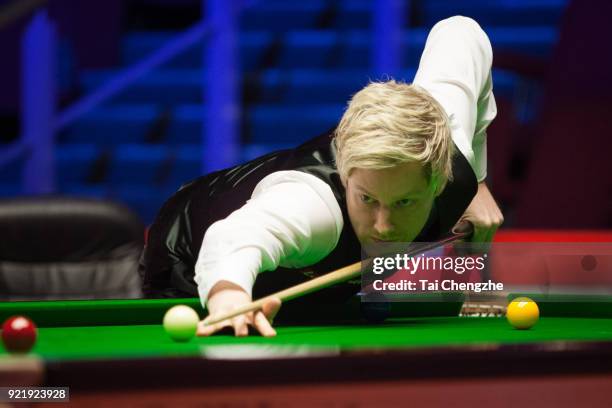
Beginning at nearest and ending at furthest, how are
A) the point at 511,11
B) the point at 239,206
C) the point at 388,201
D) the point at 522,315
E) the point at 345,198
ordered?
1. the point at 522,315
2. the point at 388,201
3. the point at 345,198
4. the point at 239,206
5. the point at 511,11

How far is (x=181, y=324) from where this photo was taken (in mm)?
Result: 1677

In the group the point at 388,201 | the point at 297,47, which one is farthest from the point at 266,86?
the point at 388,201

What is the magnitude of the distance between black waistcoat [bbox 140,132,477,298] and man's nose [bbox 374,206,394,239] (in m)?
0.10

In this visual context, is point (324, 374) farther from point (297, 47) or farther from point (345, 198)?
point (297, 47)

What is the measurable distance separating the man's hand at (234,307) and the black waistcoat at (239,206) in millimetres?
395

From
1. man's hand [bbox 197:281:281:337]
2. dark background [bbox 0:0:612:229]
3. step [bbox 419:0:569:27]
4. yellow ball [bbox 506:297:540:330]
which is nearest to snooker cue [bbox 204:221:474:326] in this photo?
man's hand [bbox 197:281:281:337]

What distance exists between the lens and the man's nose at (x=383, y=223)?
212 cm

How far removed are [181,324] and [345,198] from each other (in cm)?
64

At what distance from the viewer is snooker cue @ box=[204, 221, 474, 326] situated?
5.91 feet

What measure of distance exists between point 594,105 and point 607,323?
3.41 metres

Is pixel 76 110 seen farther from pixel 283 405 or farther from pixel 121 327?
pixel 283 405

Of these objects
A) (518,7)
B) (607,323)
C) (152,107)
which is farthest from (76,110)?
(607,323)

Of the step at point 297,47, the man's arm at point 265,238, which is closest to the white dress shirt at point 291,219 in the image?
the man's arm at point 265,238

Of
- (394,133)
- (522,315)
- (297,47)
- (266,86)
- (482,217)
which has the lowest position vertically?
(522,315)
